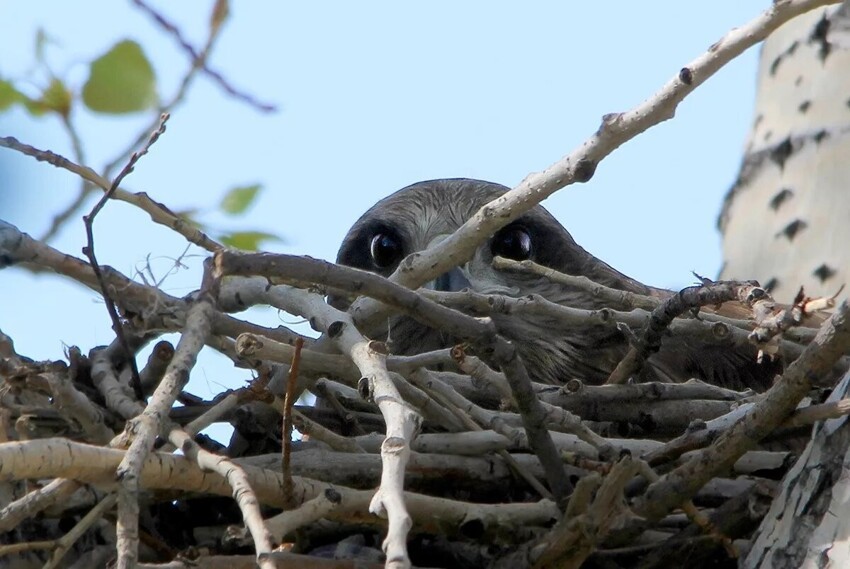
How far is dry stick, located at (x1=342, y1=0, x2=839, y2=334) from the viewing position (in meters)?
2.31

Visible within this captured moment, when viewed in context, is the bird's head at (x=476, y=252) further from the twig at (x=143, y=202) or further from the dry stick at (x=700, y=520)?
the dry stick at (x=700, y=520)

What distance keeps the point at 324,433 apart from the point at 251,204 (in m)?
0.90

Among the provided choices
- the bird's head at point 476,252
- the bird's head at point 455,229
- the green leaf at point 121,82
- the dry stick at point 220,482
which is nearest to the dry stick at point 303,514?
the dry stick at point 220,482

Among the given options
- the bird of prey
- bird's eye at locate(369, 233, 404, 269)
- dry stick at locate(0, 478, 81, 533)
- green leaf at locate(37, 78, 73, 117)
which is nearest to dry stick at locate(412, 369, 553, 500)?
dry stick at locate(0, 478, 81, 533)

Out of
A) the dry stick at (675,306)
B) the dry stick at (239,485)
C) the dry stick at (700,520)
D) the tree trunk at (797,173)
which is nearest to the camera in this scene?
the dry stick at (239,485)

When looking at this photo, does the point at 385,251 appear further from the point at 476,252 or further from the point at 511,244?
the point at 476,252

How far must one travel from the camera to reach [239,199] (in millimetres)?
3293

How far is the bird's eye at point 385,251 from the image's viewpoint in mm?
4453

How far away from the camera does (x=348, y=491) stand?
2.34m

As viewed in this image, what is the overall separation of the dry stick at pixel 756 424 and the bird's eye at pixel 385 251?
221cm

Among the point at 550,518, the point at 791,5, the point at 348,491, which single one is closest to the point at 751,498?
the point at 550,518

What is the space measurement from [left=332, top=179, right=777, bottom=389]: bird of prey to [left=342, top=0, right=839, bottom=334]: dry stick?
91cm

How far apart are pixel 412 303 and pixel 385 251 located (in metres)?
2.37

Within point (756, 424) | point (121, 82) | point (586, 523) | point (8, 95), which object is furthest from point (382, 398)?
point (8, 95)
